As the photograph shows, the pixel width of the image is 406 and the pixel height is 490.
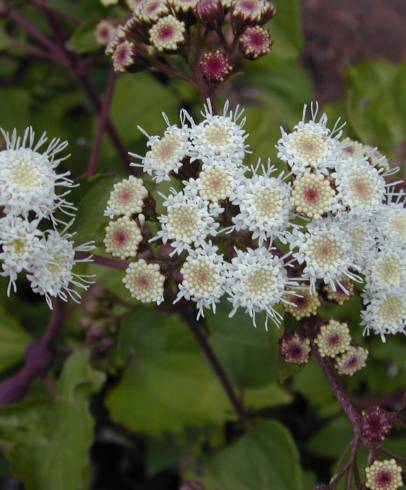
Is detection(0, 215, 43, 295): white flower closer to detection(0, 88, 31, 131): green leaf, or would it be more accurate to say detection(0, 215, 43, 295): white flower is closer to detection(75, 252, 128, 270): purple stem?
detection(75, 252, 128, 270): purple stem

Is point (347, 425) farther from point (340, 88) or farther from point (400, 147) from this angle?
point (340, 88)

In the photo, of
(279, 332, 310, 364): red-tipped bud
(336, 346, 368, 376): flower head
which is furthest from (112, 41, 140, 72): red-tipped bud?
(336, 346, 368, 376): flower head

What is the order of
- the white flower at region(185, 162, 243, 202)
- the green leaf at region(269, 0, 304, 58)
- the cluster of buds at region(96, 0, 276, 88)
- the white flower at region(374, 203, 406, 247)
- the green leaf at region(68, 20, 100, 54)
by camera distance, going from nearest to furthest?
the white flower at region(185, 162, 243, 202) → the white flower at region(374, 203, 406, 247) → the cluster of buds at region(96, 0, 276, 88) → the green leaf at region(68, 20, 100, 54) → the green leaf at region(269, 0, 304, 58)

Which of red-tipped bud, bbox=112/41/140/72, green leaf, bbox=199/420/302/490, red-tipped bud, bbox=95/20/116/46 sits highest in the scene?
red-tipped bud, bbox=95/20/116/46

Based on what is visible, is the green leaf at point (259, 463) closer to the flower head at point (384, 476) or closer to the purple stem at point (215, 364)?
the purple stem at point (215, 364)

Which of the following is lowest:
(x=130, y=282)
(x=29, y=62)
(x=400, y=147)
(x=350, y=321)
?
(x=130, y=282)

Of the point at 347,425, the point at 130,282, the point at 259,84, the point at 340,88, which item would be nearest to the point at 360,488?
the point at 130,282
